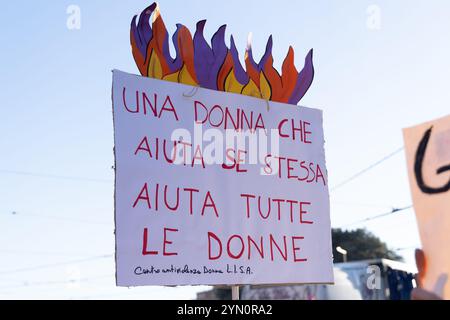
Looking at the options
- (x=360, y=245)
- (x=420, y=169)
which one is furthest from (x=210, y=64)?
(x=360, y=245)

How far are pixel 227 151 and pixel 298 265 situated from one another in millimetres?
907

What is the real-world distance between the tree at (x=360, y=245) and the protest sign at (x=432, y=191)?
44.6m

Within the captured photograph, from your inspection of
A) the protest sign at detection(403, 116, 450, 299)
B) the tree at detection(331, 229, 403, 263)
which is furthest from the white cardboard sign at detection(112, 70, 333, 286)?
the tree at detection(331, 229, 403, 263)

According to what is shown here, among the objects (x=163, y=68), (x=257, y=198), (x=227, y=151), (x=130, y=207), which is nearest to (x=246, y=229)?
(x=257, y=198)

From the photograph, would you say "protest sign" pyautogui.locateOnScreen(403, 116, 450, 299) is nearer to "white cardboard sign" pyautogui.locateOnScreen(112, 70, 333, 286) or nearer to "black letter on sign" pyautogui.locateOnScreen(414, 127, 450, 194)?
"black letter on sign" pyautogui.locateOnScreen(414, 127, 450, 194)

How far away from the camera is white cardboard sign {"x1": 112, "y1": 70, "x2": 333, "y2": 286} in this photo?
4066 millimetres

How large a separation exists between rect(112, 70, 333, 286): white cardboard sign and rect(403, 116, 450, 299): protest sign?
4.72 feet

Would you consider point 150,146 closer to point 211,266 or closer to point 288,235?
point 211,266

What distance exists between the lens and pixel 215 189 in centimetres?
437

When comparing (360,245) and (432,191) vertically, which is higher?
(360,245)

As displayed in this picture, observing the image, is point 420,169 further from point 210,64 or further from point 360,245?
point 360,245

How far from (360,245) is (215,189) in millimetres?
45438

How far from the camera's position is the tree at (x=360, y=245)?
156ft
